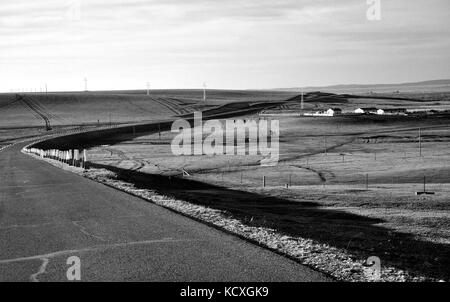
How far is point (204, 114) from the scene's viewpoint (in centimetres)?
13238

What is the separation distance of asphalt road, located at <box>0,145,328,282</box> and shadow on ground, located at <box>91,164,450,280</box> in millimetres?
2230

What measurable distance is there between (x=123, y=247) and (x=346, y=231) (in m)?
8.30

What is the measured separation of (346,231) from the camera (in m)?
17.5

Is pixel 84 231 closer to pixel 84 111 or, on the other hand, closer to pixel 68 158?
pixel 68 158

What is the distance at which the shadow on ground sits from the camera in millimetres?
11211

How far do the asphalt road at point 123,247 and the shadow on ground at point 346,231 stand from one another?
7.32 ft

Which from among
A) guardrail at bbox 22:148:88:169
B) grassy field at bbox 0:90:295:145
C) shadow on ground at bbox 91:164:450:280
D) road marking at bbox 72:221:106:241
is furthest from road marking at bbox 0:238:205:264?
grassy field at bbox 0:90:295:145

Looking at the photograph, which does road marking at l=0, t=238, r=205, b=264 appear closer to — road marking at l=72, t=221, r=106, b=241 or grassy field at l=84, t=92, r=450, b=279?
road marking at l=72, t=221, r=106, b=241

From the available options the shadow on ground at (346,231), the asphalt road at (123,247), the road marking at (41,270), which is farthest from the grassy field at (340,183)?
the road marking at (41,270)

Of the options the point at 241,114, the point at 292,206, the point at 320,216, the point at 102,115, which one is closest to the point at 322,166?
the point at 292,206

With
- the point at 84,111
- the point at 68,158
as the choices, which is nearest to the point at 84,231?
the point at 68,158

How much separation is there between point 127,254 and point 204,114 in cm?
12204

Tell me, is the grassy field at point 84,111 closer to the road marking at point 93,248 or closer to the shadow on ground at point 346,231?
the shadow on ground at point 346,231
